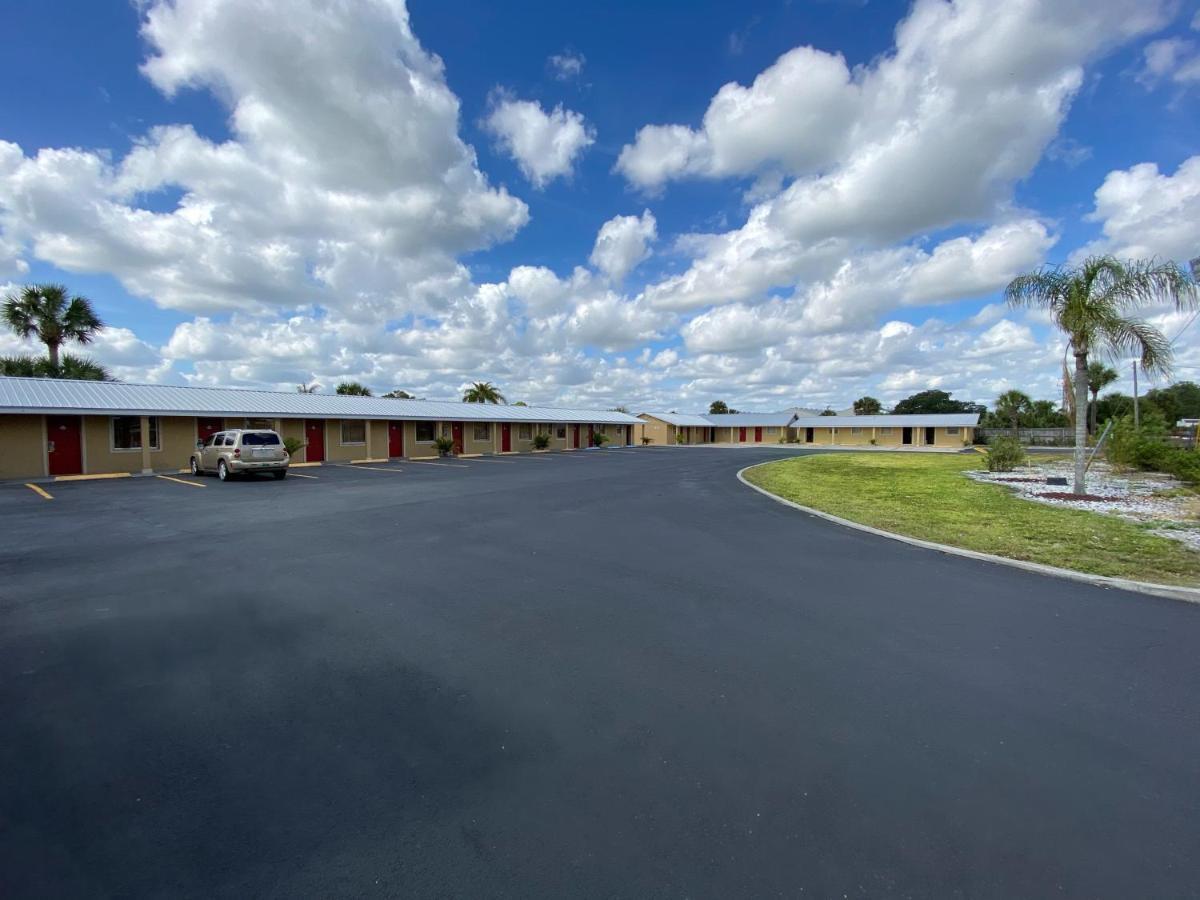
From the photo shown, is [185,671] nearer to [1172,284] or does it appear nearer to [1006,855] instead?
[1006,855]

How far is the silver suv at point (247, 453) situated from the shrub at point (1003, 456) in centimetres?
2808

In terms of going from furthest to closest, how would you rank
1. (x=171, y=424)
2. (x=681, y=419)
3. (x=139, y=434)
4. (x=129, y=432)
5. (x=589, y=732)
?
1. (x=681, y=419)
2. (x=171, y=424)
3. (x=139, y=434)
4. (x=129, y=432)
5. (x=589, y=732)

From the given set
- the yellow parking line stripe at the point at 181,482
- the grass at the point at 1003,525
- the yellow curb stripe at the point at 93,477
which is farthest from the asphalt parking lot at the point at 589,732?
the yellow curb stripe at the point at 93,477

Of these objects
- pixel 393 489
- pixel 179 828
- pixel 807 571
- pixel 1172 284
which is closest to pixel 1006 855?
pixel 179 828

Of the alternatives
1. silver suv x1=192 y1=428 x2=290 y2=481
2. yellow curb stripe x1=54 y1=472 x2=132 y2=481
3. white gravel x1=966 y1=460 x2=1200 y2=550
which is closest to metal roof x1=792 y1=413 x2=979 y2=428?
white gravel x1=966 y1=460 x2=1200 y2=550

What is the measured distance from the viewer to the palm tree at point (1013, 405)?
2063 inches

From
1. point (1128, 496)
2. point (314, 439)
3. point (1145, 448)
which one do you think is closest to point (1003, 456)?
point (1145, 448)

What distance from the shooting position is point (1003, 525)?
10.9 metres

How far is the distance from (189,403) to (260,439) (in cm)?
720

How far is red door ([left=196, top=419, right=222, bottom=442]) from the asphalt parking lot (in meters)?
19.4

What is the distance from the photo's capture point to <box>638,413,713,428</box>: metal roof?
224ft

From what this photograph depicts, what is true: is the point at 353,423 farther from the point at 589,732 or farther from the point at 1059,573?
the point at 1059,573

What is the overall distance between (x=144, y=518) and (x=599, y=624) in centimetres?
1111

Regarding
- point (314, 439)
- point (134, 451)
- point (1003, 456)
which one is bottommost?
point (1003, 456)
